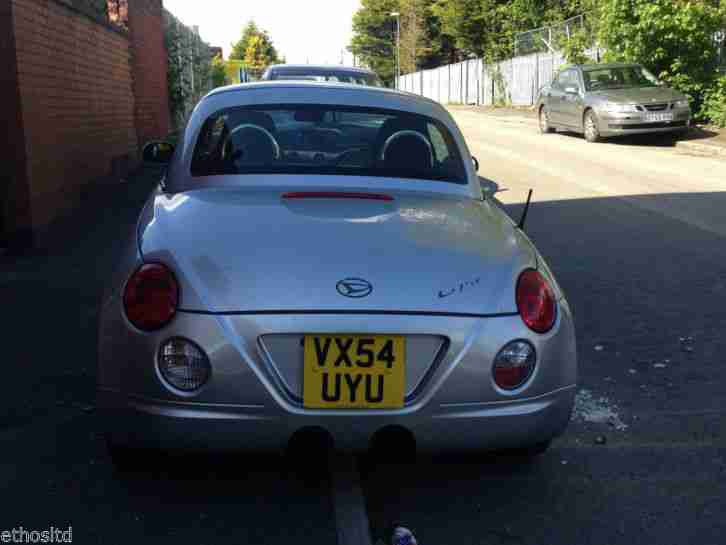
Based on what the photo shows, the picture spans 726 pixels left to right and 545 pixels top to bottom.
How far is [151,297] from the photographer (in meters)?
2.94

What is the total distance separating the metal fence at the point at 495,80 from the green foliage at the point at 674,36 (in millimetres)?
7920

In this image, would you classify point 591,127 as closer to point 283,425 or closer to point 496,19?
point 283,425

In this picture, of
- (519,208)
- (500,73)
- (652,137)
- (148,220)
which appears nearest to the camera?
(148,220)

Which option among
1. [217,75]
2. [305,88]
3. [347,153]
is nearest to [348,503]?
[347,153]

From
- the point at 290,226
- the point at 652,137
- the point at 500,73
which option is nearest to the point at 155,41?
the point at 652,137

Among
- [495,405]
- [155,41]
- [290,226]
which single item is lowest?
[495,405]

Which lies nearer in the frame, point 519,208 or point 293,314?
point 293,314

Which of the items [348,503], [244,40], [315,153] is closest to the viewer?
[348,503]

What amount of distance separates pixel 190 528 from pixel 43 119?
251 inches

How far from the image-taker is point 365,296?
2850 mm

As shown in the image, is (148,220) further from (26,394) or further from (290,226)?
(26,394)

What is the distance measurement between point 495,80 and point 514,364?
4196 cm

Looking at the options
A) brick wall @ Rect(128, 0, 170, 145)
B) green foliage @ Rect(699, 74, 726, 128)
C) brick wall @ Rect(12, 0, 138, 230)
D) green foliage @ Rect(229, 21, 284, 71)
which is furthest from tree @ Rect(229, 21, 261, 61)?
brick wall @ Rect(12, 0, 138, 230)

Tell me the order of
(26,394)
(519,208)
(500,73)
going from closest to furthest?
(26,394)
(519,208)
(500,73)
